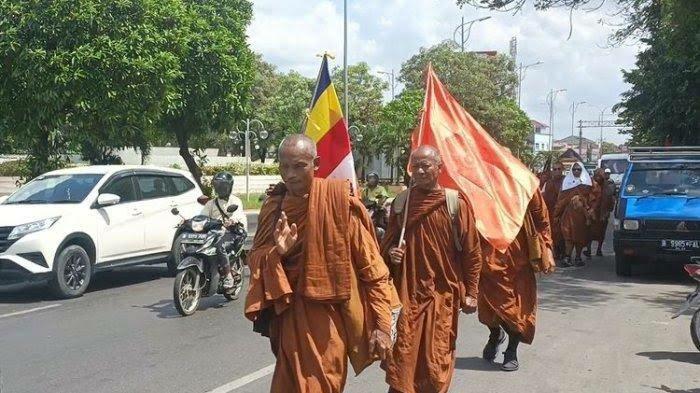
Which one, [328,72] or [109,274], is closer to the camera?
[328,72]

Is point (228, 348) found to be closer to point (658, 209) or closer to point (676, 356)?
point (676, 356)

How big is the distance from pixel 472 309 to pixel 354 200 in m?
1.44

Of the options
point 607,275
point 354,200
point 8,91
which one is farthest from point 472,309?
point 8,91

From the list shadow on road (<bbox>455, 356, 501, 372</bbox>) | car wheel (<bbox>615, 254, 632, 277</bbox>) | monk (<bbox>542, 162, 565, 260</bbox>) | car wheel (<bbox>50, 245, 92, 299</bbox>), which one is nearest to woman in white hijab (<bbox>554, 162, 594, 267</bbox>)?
monk (<bbox>542, 162, 565, 260</bbox>)

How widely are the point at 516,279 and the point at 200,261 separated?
12.8ft

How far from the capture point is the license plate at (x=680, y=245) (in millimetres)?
11141

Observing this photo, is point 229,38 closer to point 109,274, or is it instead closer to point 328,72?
point 109,274

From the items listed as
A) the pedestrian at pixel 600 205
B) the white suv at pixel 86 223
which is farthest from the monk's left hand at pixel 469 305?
the pedestrian at pixel 600 205

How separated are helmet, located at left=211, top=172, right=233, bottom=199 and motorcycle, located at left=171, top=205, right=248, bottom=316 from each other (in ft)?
0.62

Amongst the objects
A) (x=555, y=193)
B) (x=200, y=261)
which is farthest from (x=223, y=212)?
(x=555, y=193)

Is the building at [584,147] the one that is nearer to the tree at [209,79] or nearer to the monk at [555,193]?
the tree at [209,79]

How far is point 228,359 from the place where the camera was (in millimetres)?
6703

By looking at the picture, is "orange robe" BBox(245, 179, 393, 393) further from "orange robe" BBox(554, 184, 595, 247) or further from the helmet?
"orange robe" BBox(554, 184, 595, 247)

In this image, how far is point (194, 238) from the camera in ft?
29.1
